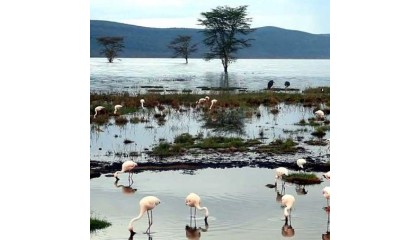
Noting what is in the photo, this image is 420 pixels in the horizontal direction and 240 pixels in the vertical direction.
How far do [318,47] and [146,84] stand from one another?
1.03 metres

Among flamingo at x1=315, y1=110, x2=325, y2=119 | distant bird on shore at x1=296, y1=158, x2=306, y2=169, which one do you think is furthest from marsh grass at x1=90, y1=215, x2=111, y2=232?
flamingo at x1=315, y1=110, x2=325, y2=119

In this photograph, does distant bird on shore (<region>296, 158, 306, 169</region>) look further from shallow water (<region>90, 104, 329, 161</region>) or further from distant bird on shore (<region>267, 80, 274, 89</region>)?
distant bird on shore (<region>267, 80, 274, 89</region>)

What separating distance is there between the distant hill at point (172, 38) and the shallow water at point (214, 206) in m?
0.70

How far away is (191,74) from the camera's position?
4.29 m

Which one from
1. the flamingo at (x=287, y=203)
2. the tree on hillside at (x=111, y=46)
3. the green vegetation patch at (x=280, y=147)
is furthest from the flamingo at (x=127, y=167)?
the flamingo at (x=287, y=203)

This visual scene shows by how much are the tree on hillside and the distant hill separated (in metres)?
0.02

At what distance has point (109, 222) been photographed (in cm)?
412

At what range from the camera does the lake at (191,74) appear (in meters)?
4.24

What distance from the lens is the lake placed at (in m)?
4.24

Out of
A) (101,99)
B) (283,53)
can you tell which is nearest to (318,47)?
(283,53)

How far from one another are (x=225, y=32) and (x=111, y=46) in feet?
2.19
